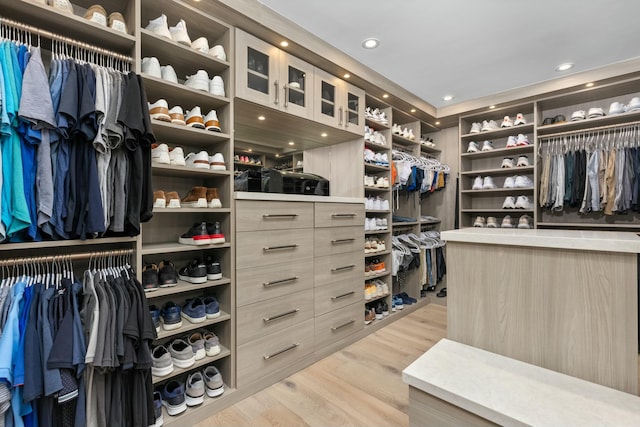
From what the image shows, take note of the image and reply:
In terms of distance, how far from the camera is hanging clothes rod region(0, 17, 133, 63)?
3.81 feet

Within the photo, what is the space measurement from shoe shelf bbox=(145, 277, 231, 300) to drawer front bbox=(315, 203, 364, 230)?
0.83 meters

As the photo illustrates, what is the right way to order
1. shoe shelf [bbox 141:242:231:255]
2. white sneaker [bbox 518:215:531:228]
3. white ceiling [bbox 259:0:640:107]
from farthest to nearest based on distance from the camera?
white sneaker [bbox 518:215:531:228], white ceiling [bbox 259:0:640:107], shoe shelf [bbox 141:242:231:255]

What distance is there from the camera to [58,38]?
1253 mm

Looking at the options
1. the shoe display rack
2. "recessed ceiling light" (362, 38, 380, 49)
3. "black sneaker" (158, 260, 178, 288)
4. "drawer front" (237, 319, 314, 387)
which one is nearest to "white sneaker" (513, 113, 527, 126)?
the shoe display rack

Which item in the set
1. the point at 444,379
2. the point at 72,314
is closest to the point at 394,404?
the point at 444,379

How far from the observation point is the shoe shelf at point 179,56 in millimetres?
1518

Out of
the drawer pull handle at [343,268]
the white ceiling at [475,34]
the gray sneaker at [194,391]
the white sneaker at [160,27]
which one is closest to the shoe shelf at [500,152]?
the white ceiling at [475,34]

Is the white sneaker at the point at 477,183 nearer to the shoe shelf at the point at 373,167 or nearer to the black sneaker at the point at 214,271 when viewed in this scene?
the shoe shelf at the point at 373,167

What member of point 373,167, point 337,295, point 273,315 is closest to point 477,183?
point 373,167

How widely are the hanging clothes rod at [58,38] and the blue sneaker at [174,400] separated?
172cm

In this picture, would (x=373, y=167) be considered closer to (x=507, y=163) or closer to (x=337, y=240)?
(x=337, y=240)

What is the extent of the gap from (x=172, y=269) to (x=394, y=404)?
4.95ft

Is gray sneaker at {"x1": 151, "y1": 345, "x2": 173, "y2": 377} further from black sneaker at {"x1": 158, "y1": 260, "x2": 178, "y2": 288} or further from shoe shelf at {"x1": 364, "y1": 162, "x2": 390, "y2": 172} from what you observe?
shoe shelf at {"x1": 364, "y1": 162, "x2": 390, "y2": 172}

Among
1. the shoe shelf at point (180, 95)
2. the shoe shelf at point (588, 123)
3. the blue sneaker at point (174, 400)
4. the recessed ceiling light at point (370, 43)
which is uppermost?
the recessed ceiling light at point (370, 43)
